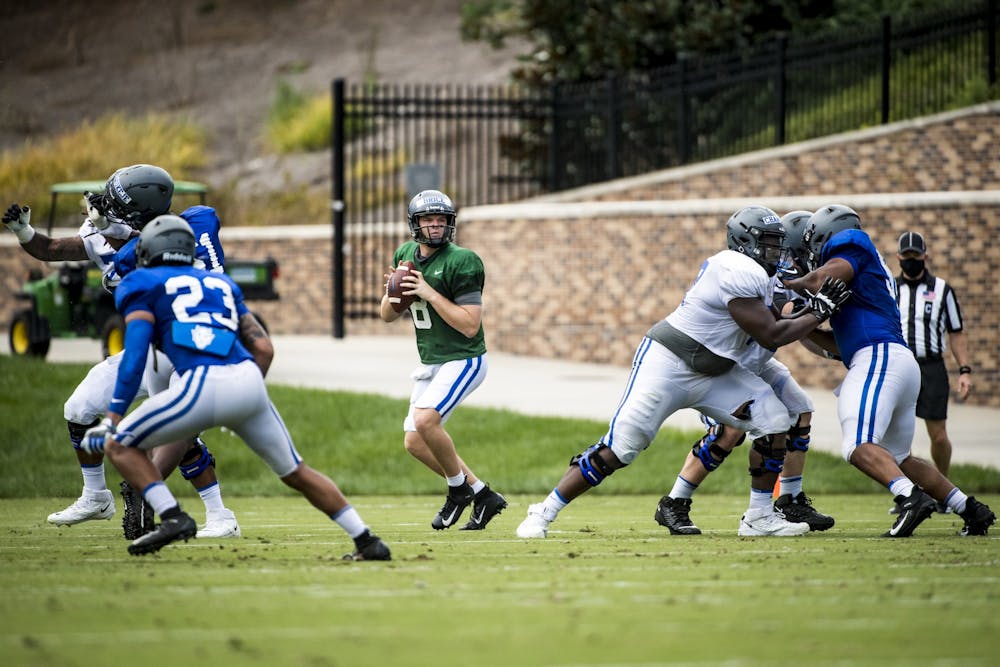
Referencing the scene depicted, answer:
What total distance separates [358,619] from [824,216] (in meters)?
4.78

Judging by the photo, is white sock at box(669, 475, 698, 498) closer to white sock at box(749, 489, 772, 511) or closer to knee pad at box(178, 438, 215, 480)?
white sock at box(749, 489, 772, 511)

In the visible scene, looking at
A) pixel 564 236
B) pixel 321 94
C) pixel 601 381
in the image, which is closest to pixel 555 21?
pixel 564 236

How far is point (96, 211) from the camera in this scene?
10.0 m

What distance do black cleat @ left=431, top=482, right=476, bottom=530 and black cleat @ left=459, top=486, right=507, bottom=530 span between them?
62 millimetres

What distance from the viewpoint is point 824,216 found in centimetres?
1011

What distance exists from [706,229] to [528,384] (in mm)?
3124

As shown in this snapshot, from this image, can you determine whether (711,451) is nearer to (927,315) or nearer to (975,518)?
(975,518)

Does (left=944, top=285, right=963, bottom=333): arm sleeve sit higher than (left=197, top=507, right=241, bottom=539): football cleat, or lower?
higher

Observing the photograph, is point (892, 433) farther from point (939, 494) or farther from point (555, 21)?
point (555, 21)

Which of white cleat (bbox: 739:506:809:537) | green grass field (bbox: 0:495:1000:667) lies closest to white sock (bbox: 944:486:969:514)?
green grass field (bbox: 0:495:1000:667)

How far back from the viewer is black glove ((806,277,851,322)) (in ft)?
31.0

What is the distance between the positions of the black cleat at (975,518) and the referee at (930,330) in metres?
2.91

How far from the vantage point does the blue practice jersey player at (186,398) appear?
8.00 m

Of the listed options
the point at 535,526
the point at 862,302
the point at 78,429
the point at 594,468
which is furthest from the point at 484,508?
the point at 862,302
